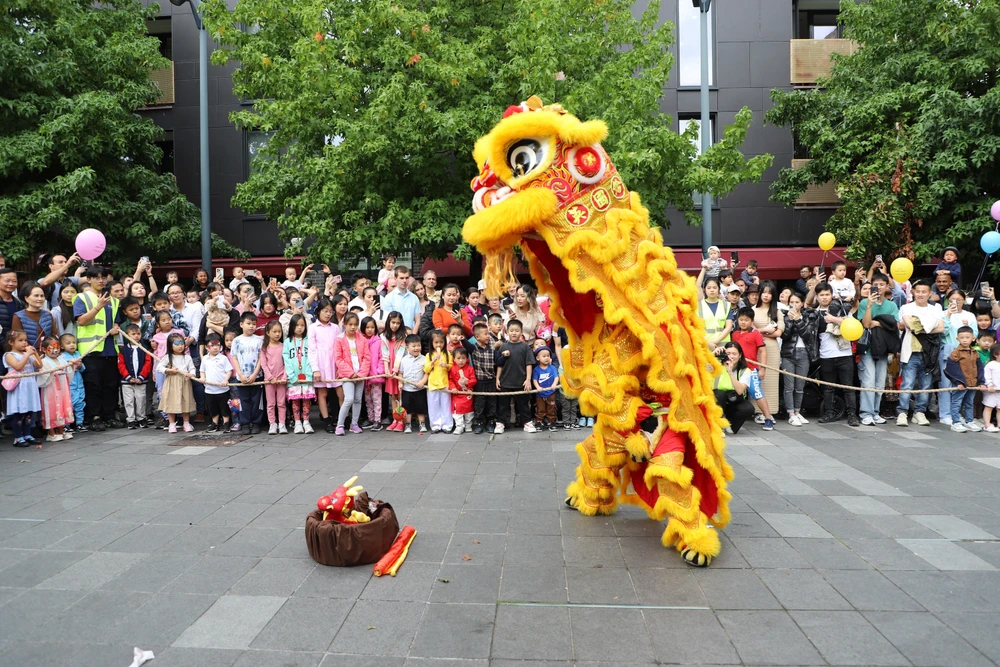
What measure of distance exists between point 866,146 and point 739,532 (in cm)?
1161

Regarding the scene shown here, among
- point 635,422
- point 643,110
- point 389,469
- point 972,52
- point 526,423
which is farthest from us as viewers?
point 972,52

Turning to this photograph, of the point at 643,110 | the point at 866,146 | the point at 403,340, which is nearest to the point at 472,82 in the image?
the point at 643,110

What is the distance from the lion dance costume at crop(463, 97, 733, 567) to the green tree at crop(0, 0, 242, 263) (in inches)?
452

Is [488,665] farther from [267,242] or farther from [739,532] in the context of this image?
[267,242]

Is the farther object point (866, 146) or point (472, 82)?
point (866, 146)

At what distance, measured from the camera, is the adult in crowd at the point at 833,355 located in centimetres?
845

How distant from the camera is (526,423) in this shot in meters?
8.24

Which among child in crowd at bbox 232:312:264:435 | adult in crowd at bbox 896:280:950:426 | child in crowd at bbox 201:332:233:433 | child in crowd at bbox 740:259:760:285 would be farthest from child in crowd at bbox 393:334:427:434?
adult in crowd at bbox 896:280:950:426

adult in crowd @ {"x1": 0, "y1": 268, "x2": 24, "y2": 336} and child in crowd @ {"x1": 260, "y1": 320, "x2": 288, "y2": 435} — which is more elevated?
adult in crowd @ {"x1": 0, "y1": 268, "x2": 24, "y2": 336}

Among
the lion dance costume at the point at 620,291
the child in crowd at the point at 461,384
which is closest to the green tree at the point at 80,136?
the child in crowd at the point at 461,384

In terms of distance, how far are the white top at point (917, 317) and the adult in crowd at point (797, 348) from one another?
1.05 m

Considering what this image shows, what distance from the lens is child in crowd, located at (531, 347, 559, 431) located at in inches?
325

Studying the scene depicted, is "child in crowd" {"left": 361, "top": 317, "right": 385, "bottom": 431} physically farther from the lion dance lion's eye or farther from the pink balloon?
the lion dance lion's eye

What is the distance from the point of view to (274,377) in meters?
8.16
